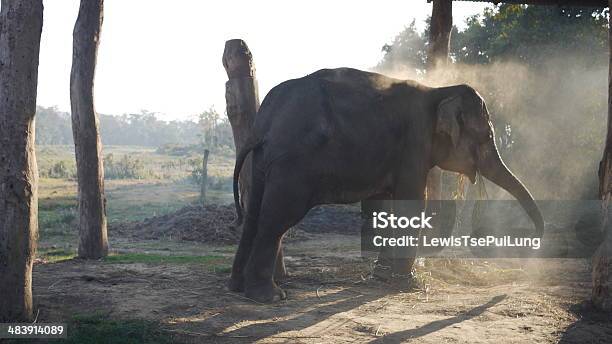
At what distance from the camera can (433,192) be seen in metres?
10.8

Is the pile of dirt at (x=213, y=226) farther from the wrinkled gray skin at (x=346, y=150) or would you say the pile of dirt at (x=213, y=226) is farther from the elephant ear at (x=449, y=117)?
the elephant ear at (x=449, y=117)

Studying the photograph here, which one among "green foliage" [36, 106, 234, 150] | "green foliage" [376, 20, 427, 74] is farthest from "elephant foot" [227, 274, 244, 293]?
"green foliage" [36, 106, 234, 150]

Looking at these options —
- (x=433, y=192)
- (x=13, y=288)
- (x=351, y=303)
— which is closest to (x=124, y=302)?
(x=13, y=288)

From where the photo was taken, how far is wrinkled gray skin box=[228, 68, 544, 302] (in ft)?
24.3

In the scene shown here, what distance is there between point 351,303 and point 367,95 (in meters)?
2.66

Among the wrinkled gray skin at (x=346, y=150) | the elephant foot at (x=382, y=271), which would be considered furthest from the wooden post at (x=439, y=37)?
the elephant foot at (x=382, y=271)

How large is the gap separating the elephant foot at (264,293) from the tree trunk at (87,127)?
4785mm

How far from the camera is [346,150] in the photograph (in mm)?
7805

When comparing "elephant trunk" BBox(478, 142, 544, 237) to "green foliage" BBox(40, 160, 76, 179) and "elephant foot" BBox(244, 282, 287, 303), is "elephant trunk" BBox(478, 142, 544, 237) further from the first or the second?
"green foliage" BBox(40, 160, 76, 179)

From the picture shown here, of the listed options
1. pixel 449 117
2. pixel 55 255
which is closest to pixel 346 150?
pixel 449 117

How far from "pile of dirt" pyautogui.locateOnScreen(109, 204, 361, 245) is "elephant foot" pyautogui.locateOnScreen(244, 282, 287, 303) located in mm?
8384

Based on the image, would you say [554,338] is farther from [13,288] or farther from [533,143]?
[533,143]

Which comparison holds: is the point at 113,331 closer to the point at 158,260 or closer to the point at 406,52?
the point at 158,260

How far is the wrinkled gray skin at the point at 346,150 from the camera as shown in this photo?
740 cm
